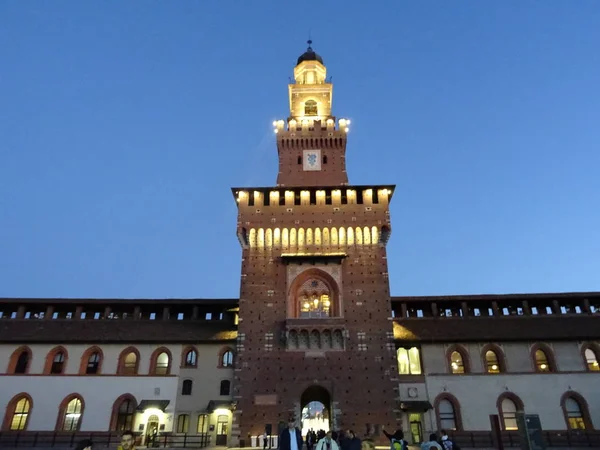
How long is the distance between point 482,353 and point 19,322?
4096 centimetres

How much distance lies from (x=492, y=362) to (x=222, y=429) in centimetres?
2267

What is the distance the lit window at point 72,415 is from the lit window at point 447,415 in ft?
93.9

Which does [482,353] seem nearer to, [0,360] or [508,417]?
[508,417]

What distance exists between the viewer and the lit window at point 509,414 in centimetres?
3541

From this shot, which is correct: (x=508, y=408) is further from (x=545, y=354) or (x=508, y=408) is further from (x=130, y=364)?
(x=130, y=364)

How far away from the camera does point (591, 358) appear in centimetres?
3741

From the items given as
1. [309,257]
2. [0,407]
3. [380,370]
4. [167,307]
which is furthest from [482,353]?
[0,407]

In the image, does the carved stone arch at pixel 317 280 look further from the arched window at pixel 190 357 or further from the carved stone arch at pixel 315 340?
the arched window at pixel 190 357

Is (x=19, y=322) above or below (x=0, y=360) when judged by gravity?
above

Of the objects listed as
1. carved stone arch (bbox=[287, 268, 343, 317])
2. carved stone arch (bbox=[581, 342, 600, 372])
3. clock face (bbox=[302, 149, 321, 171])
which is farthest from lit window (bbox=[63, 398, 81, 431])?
carved stone arch (bbox=[581, 342, 600, 372])

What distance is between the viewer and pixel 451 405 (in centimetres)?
3625

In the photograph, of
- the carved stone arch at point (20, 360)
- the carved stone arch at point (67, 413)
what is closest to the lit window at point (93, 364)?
the carved stone arch at point (67, 413)

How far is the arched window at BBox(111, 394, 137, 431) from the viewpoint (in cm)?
3600

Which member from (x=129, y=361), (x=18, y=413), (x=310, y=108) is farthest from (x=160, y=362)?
(x=310, y=108)
